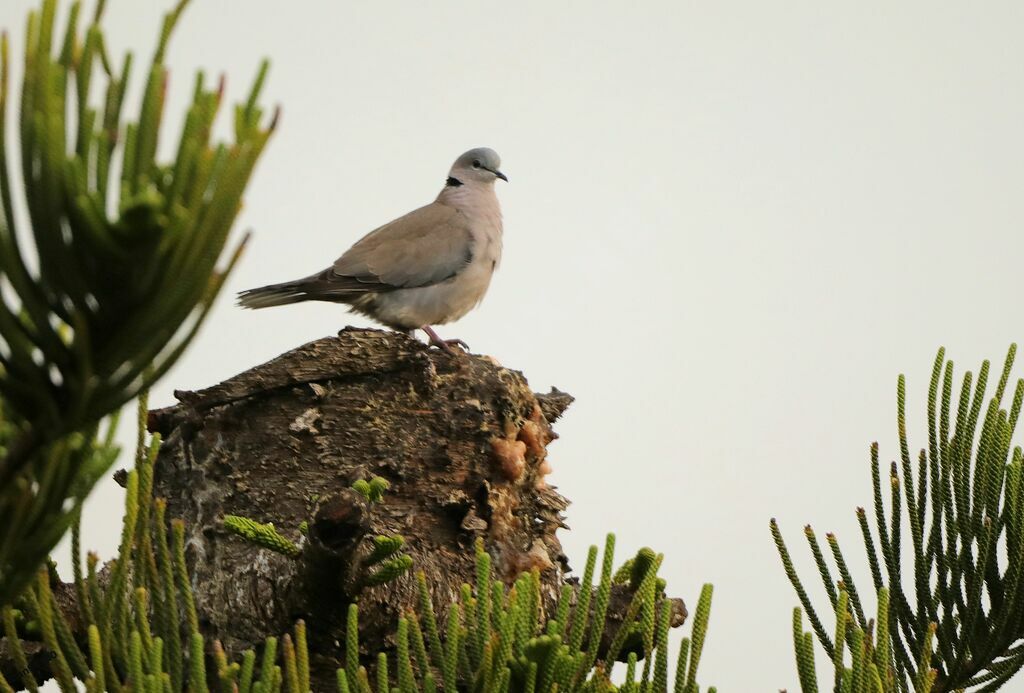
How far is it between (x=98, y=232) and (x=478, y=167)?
21.0 ft

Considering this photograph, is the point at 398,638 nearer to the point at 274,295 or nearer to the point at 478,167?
the point at 274,295

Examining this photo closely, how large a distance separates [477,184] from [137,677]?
584 cm

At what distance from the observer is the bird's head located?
760 centimetres

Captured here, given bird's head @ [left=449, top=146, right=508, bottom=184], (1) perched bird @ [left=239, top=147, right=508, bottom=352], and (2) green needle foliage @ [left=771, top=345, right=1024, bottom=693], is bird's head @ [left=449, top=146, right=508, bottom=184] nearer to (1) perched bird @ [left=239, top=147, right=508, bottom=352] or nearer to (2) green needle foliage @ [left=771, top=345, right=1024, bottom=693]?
(1) perched bird @ [left=239, top=147, right=508, bottom=352]

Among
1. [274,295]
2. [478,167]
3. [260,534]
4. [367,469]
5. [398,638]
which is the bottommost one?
[398,638]

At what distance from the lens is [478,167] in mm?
7672

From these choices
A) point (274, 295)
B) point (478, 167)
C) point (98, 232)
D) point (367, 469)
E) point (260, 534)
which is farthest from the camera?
point (478, 167)

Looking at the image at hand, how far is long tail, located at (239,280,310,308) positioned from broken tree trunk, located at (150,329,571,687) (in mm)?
2042

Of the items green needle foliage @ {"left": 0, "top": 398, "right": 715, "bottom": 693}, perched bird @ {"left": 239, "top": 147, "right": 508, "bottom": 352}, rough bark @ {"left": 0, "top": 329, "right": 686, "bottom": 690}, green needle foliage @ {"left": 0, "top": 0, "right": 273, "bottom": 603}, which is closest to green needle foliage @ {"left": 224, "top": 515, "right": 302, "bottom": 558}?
green needle foliage @ {"left": 0, "top": 398, "right": 715, "bottom": 693}

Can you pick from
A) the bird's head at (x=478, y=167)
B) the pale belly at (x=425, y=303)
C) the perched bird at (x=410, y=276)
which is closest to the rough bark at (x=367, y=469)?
the perched bird at (x=410, y=276)

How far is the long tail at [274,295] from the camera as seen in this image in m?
6.16

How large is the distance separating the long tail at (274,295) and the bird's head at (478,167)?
5.77 ft

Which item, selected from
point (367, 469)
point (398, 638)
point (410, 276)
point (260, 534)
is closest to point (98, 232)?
point (398, 638)

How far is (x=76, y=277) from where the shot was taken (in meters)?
1.40
